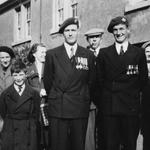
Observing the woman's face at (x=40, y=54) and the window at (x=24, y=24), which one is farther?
the window at (x=24, y=24)

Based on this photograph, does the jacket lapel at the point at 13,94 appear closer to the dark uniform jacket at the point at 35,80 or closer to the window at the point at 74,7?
the dark uniform jacket at the point at 35,80

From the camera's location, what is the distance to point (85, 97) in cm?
533

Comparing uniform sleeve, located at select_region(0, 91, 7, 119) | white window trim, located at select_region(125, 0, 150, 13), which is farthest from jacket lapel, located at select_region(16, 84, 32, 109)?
white window trim, located at select_region(125, 0, 150, 13)

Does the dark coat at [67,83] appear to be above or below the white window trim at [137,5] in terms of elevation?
below

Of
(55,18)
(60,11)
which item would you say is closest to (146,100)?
(60,11)

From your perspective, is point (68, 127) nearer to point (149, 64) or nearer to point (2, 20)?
point (149, 64)

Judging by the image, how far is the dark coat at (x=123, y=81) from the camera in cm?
528

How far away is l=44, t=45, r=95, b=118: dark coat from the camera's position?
17.3 feet

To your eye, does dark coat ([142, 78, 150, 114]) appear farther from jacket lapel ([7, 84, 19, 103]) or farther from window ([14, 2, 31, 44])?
window ([14, 2, 31, 44])

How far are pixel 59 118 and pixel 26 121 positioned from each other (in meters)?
0.66

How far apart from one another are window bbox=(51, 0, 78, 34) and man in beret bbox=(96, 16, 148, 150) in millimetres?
8207

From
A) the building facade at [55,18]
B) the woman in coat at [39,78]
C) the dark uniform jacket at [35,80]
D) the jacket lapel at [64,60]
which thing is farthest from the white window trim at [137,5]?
the jacket lapel at [64,60]

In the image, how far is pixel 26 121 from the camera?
576cm

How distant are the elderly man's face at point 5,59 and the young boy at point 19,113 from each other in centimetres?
35
